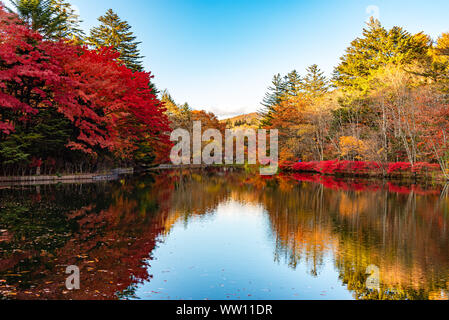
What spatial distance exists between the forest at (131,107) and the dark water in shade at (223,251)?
967 centimetres

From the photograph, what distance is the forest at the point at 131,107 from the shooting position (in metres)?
19.5

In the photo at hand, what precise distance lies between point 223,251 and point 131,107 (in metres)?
23.6

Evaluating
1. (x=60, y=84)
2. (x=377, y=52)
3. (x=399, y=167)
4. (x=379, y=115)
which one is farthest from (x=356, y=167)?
(x=60, y=84)

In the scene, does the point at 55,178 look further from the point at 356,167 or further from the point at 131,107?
the point at 356,167

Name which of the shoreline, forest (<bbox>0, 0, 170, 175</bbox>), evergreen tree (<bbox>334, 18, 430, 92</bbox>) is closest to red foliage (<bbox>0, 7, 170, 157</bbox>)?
forest (<bbox>0, 0, 170, 175</bbox>)

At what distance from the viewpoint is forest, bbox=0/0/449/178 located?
1950 centimetres

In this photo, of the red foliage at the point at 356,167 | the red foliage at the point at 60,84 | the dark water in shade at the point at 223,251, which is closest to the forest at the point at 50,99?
the red foliage at the point at 60,84

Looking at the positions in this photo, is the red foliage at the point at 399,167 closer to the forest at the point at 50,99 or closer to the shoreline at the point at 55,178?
the forest at the point at 50,99

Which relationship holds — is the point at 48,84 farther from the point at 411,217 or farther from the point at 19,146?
the point at 411,217

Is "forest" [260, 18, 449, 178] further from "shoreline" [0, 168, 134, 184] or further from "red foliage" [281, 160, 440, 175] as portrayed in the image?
"shoreline" [0, 168, 134, 184]

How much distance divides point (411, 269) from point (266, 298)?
2.85 metres

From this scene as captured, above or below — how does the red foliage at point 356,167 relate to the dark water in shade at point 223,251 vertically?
Result: above

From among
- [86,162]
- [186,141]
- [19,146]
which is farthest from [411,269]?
[186,141]
